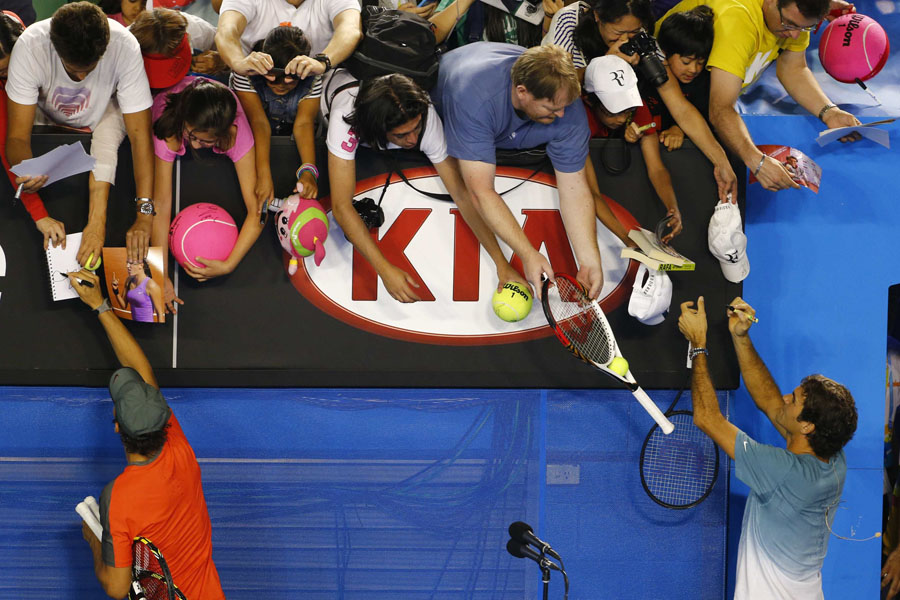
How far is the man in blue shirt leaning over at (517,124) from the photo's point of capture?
3605mm

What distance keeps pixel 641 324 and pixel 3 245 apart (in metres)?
3.20

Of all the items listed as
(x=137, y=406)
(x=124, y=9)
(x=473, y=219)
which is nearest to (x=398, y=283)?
(x=473, y=219)

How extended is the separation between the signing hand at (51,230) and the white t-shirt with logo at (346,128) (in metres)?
1.34

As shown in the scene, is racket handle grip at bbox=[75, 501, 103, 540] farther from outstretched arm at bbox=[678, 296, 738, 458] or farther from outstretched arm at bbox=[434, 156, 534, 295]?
outstretched arm at bbox=[678, 296, 738, 458]

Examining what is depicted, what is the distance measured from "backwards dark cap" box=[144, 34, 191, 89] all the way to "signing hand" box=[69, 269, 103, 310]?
3.12ft

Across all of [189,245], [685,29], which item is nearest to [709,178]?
[685,29]

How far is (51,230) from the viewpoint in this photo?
159 inches

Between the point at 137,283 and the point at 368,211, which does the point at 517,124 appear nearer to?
the point at 368,211

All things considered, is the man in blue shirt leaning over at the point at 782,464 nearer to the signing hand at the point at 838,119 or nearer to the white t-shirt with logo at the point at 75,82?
the signing hand at the point at 838,119

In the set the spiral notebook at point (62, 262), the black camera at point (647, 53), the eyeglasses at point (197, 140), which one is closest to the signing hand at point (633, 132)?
the black camera at point (647, 53)

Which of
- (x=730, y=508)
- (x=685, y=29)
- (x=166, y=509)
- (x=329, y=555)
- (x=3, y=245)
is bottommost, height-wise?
(x=329, y=555)

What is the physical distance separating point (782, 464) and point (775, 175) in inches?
53.5

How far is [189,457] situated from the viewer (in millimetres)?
3801

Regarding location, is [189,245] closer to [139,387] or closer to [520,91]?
[139,387]
